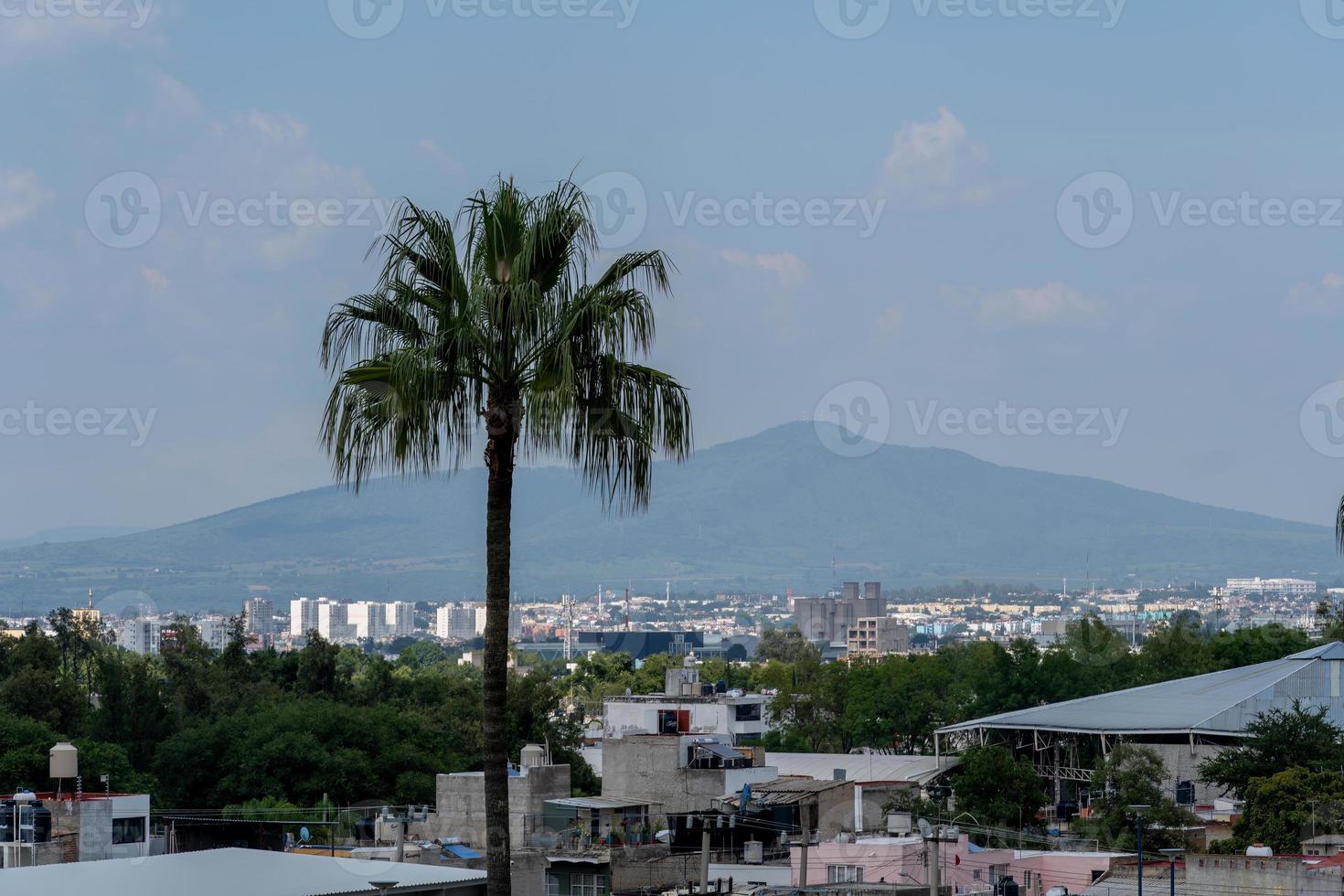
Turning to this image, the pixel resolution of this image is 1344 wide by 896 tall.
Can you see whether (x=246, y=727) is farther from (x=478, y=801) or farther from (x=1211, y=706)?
(x=1211, y=706)

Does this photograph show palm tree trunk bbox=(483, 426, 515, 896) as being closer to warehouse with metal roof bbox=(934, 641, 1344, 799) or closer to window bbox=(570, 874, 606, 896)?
window bbox=(570, 874, 606, 896)

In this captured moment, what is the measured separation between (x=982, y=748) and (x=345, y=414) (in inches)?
2010

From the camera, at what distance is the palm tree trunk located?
1321 centimetres

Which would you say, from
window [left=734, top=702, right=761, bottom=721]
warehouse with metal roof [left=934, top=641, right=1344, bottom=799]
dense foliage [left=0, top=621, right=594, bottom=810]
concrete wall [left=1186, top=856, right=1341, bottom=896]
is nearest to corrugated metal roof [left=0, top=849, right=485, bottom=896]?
concrete wall [left=1186, top=856, right=1341, bottom=896]

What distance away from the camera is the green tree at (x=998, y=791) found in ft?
191

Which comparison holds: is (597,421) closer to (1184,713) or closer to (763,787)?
(763,787)

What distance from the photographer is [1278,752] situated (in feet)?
187

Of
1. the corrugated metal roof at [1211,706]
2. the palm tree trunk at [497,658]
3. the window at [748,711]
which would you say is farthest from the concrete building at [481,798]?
the window at [748,711]

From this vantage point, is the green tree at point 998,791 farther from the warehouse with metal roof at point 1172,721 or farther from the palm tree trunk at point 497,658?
the palm tree trunk at point 497,658

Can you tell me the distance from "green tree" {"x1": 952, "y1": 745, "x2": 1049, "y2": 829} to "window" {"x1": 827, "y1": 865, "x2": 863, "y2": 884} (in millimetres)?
22671

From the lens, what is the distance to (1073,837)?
5019 centimetres

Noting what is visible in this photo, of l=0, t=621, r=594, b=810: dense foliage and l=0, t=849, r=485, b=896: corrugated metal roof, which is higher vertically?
l=0, t=849, r=485, b=896: corrugated metal roof

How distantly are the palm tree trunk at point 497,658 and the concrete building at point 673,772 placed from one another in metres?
43.4

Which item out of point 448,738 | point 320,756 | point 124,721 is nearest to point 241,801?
point 320,756
